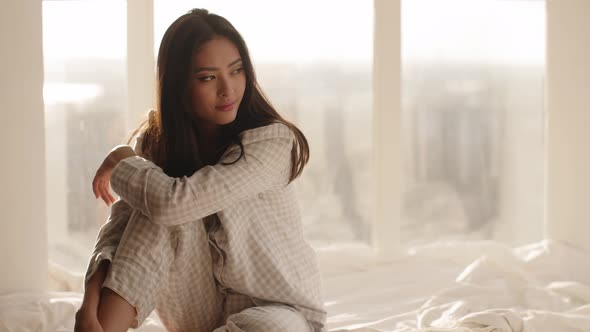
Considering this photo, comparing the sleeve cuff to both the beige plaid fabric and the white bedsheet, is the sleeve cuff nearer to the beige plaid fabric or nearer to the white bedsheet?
the beige plaid fabric

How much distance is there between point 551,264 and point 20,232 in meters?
1.67

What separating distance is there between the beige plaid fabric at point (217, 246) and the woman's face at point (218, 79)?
0.24 feet

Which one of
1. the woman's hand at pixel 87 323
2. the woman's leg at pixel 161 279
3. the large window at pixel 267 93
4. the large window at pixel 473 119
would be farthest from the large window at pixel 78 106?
the woman's hand at pixel 87 323

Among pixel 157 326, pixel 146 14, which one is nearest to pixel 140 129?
pixel 157 326

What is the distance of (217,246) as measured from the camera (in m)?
1.67

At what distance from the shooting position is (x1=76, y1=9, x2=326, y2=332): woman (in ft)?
5.26

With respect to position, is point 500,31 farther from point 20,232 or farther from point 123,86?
point 20,232

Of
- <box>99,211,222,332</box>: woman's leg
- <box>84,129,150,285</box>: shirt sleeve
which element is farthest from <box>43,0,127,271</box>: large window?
<box>99,211,222,332</box>: woman's leg

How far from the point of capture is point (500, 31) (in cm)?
318

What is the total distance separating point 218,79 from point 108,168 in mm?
311

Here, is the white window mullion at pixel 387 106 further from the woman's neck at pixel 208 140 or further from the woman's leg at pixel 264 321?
the woman's leg at pixel 264 321

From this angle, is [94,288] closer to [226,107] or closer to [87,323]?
[87,323]

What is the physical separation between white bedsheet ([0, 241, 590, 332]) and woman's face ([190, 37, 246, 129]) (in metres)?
0.58

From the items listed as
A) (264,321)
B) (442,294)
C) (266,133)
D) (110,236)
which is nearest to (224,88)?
(266,133)
